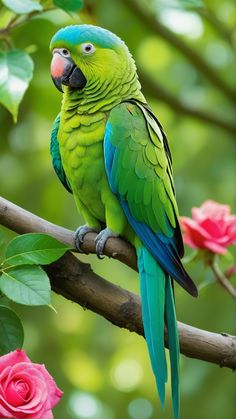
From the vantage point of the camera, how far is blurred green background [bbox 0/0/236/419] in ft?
9.95

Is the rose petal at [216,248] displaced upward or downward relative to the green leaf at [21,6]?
downward

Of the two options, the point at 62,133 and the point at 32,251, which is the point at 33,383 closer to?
the point at 32,251

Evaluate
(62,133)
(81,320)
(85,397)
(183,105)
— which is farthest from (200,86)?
(62,133)

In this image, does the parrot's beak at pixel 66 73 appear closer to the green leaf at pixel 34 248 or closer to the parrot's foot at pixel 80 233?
the parrot's foot at pixel 80 233

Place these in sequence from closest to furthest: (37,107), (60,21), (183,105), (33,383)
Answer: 1. (33,383)
2. (60,21)
3. (37,107)
4. (183,105)

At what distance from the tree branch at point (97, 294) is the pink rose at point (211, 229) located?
15.2 inches

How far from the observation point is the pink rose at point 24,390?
133cm

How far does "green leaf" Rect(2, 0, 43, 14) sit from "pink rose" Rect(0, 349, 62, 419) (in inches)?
27.7

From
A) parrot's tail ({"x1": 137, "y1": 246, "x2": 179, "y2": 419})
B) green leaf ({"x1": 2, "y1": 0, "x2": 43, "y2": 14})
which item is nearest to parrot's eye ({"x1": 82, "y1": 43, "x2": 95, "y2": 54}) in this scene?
green leaf ({"x1": 2, "y1": 0, "x2": 43, "y2": 14})

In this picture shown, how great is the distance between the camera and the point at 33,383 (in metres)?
1.36

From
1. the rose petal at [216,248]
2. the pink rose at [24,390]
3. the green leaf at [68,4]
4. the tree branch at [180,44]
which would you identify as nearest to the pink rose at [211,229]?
the rose petal at [216,248]

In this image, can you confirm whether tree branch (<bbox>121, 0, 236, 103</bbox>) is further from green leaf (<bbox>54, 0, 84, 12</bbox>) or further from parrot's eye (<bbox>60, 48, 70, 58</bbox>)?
parrot's eye (<bbox>60, 48, 70, 58</bbox>)

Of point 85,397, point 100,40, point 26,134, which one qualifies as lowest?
point 85,397

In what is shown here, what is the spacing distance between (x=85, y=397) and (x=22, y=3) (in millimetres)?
1967
